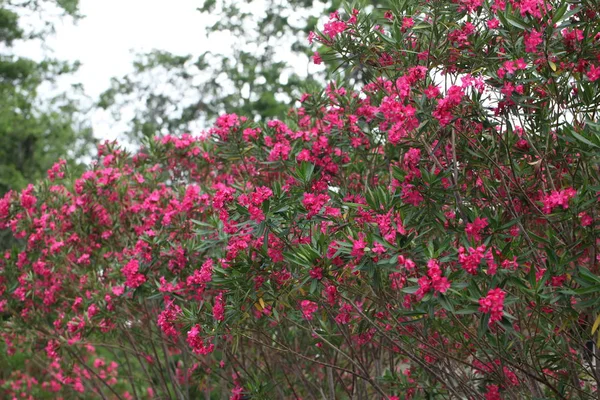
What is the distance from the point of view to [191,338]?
11.9 ft

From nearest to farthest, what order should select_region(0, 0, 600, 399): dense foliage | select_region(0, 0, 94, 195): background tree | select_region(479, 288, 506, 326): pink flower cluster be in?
select_region(479, 288, 506, 326): pink flower cluster → select_region(0, 0, 600, 399): dense foliage → select_region(0, 0, 94, 195): background tree

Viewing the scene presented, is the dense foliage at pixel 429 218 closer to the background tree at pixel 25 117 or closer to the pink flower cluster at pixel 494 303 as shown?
the pink flower cluster at pixel 494 303

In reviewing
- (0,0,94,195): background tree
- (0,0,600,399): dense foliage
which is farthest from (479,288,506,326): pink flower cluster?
(0,0,94,195): background tree

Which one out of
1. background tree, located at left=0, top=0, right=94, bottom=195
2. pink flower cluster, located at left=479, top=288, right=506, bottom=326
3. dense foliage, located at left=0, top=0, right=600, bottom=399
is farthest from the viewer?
background tree, located at left=0, top=0, right=94, bottom=195

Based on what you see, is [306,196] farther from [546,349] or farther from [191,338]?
[546,349]

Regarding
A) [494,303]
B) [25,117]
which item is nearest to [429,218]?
[494,303]

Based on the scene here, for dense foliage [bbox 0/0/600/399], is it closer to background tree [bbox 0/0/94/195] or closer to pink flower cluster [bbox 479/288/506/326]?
pink flower cluster [bbox 479/288/506/326]

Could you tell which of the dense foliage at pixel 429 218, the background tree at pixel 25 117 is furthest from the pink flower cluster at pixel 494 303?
the background tree at pixel 25 117

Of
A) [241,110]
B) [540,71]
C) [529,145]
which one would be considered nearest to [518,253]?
[529,145]

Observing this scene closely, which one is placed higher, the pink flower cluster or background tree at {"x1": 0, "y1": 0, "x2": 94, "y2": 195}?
background tree at {"x1": 0, "y1": 0, "x2": 94, "y2": 195}

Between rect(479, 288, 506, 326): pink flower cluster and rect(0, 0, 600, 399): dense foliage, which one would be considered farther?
rect(0, 0, 600, 399): dense foliage

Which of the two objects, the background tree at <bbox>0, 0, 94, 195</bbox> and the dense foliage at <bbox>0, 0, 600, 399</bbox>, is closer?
the dense foliage at <bbox>0, 0, 600, 399</bbox>

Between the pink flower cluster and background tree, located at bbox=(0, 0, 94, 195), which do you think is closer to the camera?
the pink flower cluster

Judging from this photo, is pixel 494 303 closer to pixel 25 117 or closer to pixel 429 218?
pixel 429 218
